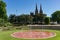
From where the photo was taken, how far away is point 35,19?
46.9 meters

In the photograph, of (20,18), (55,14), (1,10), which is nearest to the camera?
(1,10)

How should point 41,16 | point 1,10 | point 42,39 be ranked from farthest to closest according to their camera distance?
point 41,16
point 1,10
point 42,39

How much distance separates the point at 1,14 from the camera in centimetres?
3134

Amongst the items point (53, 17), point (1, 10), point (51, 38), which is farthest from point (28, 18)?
point (51, 38)

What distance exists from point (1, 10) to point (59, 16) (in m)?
31.0

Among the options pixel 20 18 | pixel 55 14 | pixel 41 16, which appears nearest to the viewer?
pixel 41 16

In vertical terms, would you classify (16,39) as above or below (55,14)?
below

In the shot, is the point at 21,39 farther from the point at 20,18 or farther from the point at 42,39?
the point at 20,18

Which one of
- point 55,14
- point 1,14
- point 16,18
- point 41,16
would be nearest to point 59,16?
point 55,14

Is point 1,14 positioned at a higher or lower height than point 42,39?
higher

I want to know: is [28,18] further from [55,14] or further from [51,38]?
[51,38]

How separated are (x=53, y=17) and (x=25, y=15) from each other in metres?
13.9

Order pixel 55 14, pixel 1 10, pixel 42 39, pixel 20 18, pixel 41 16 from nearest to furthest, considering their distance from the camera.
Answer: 1. pixel 42 39
2. pixel 1 10
3. pixel 41 16
4. pixel 20 18
5. pixel 55 14

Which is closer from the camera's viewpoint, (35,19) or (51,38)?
(51,38)
